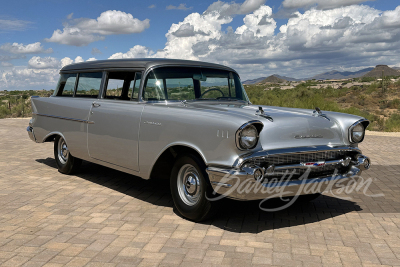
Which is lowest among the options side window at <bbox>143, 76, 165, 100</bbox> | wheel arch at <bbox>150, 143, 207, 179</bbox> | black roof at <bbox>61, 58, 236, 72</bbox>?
wheel arch at <bbox>150, 143, 207, 179</bbox>

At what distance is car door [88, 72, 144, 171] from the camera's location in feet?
16.5

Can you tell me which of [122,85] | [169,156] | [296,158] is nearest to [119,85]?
[122,85]

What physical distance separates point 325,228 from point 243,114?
1.54 metres

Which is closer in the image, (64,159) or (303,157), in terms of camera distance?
(303,157)

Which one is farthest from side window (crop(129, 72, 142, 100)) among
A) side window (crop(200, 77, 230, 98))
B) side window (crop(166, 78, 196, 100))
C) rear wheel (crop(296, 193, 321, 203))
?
rear wheel (crop(296, 193, 321, 203))

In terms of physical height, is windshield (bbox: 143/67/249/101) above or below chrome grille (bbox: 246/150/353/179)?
above

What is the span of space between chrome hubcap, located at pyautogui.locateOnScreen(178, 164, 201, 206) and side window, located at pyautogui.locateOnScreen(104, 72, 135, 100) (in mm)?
1458

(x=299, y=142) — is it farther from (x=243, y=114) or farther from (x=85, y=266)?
(x=85, y=266)

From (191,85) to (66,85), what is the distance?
2.71 metres

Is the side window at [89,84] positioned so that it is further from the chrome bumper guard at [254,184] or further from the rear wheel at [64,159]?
the chrome bumper guard at [254,184]

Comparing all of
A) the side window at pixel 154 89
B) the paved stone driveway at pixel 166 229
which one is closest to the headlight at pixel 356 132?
the paved stone driveway at pixel 166 229

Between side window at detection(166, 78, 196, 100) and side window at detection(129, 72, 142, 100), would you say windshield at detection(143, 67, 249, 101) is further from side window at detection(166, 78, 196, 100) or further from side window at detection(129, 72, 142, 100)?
side window at detection(129, 72, 142, 100)

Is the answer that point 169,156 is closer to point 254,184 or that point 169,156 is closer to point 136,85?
point 136,85

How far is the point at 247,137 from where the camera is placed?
12.6 feet
